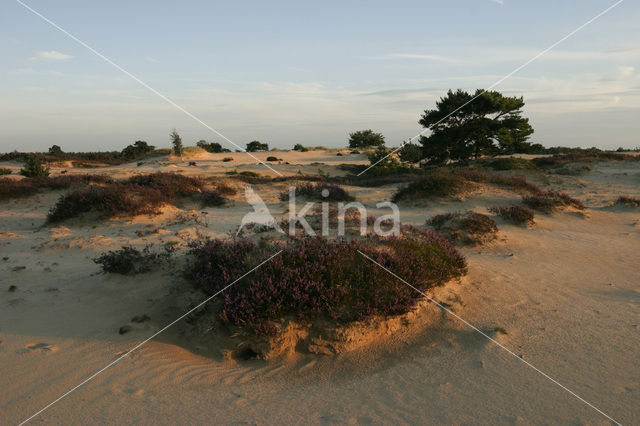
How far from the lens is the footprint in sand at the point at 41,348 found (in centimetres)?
425

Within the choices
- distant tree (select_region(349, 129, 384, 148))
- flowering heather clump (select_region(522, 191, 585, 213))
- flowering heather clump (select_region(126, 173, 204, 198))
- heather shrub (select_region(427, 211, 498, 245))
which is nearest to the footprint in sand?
heather shrub (select_region(427, 211, 498, 245))

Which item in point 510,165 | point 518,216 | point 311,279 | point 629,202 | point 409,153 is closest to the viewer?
point 311,279

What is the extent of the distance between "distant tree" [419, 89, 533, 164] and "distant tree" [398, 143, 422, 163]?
1.24 m

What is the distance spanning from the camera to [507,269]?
6734 mm

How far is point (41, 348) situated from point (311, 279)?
3.08 metres

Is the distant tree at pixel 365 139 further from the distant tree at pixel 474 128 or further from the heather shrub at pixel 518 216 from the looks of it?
the heather shrub at pixel 518 216

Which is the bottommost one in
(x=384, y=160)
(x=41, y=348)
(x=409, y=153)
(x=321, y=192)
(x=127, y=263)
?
(x=41, y=348)

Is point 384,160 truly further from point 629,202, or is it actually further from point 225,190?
point 629,202

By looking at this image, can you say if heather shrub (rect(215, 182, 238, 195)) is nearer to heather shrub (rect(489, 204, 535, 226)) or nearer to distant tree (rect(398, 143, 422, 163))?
heather shrub (rect(489, 204, 535, 226))

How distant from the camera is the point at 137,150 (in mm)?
45875

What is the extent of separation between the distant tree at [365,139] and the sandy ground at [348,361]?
39.9 metres

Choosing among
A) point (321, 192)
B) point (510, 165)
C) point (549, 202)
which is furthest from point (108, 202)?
point (510, 165)

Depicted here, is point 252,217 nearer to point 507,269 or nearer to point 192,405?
point 507,269

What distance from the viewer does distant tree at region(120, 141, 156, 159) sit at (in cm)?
4472
